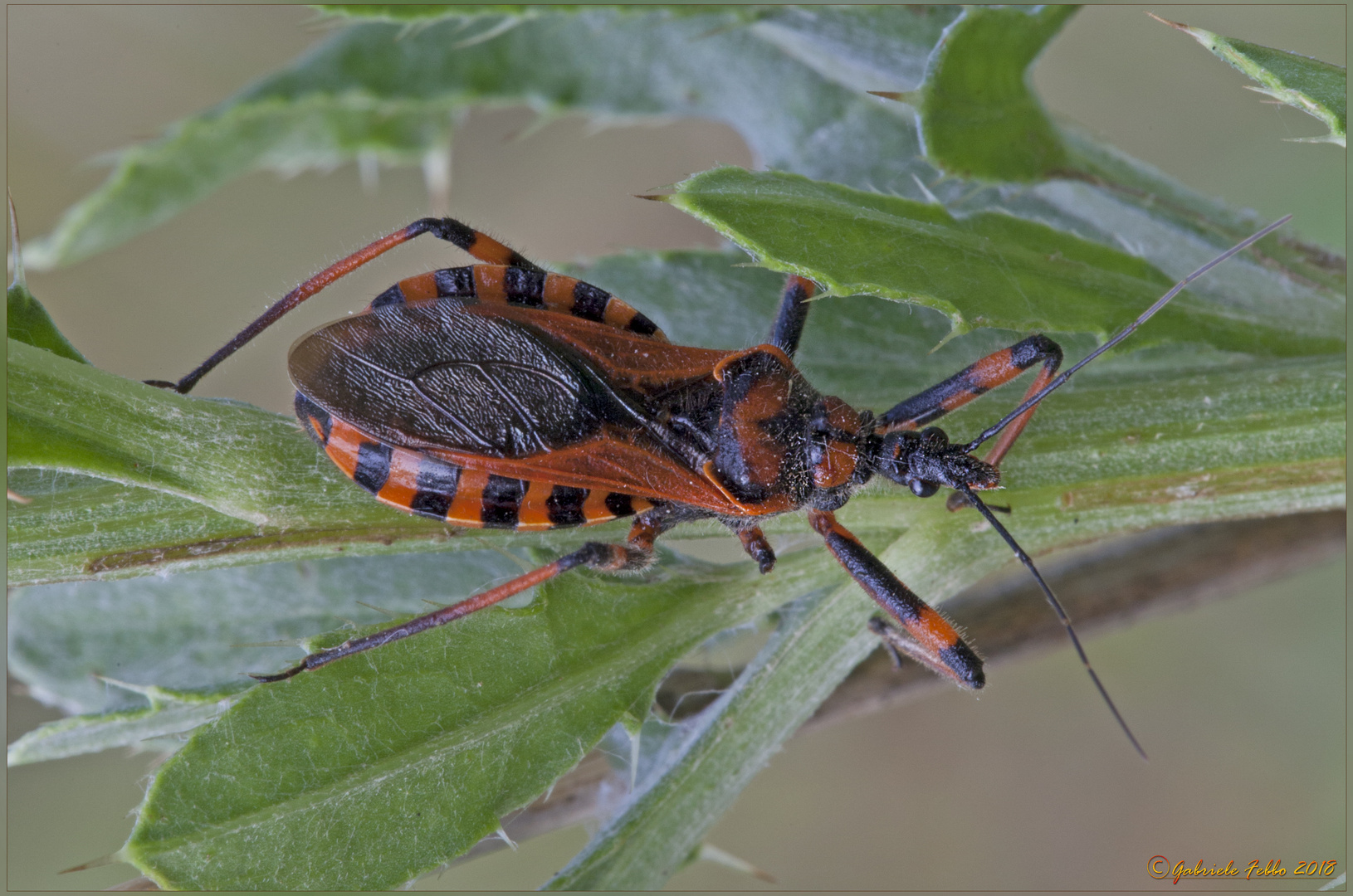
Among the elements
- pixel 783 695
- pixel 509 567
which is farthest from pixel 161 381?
pixel 783 695

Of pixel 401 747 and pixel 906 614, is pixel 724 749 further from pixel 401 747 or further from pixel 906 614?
pixel 401 747

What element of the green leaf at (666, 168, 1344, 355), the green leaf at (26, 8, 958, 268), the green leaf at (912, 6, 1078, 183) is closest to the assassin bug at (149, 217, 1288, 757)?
the green leaf at (666, 168, 1344, 355)

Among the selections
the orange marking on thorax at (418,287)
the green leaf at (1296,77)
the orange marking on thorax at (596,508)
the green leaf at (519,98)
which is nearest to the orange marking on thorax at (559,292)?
the orange marking on thorax at (418,287)

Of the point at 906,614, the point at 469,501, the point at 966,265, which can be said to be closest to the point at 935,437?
the point at 906,614

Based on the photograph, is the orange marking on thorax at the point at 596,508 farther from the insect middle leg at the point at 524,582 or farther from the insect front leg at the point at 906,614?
the insect front leg at the point at 906,614

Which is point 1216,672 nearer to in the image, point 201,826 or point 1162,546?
point 1162,546

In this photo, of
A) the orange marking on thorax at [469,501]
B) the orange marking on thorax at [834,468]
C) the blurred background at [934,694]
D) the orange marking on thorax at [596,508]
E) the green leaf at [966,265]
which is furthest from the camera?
the blurred background at [934,694]
